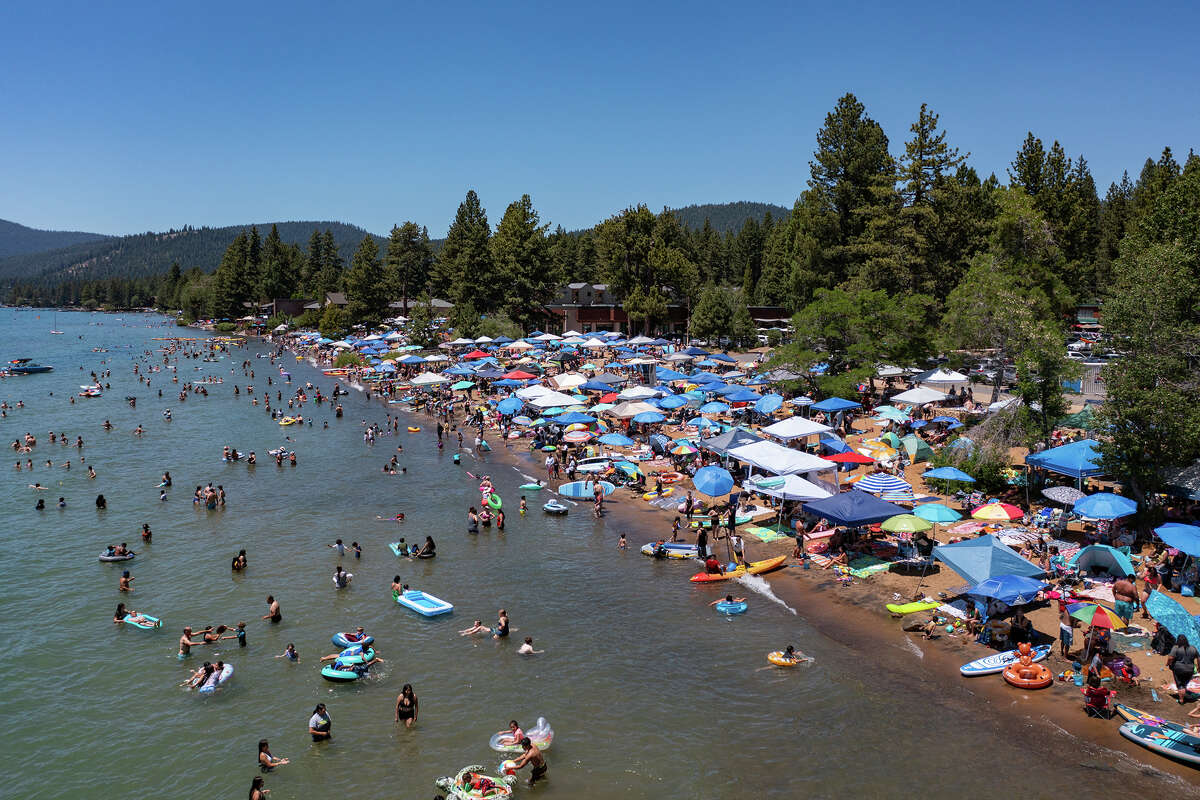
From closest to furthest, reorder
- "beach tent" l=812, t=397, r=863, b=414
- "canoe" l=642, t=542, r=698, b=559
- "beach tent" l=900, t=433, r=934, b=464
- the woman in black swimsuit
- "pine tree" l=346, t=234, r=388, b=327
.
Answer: the woman in black swimsuit, "canoe" l=642, t=542, r=698, b=559, "beach tent" l=900, t=433, r=934, b=464, "beach tent" l=812, t=397, r=863, b=414, "pine tree" l=346, t=234, r=388, b=327

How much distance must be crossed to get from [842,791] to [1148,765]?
18.1ft

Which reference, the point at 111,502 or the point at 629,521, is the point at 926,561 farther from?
the point at 111,502

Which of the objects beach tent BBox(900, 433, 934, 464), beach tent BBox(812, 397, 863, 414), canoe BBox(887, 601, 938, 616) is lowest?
canoe BBox(887, 601, 938, 616)

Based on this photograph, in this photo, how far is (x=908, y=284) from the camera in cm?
4550

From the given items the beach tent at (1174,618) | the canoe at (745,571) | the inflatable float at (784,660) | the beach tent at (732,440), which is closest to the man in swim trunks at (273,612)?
the canoe at (745,571)

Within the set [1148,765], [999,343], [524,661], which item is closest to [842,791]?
[1148,765]

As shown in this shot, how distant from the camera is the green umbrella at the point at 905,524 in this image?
67.6 feet

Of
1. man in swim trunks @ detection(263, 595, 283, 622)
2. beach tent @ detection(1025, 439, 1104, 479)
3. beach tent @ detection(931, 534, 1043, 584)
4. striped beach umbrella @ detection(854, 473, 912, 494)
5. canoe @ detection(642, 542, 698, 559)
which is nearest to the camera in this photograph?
beach tent @ detection(931, 534, 1043, 584)

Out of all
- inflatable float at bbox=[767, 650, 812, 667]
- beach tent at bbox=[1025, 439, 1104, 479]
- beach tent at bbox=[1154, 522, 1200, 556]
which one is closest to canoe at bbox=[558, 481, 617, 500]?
inflatable float at bbox=[767, 650, 812, 667]

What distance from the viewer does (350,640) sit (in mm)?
18609

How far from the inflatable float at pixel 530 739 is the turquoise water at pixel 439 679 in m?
0.24

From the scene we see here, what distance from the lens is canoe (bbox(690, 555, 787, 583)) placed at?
Result: 74.6 feet

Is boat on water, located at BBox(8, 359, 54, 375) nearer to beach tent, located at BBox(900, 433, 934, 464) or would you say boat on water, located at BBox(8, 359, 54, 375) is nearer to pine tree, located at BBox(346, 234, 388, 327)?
pine tree, located at BBox(346, 234, 388, 327)

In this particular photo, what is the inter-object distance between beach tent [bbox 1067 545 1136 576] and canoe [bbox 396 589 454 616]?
1722cm
